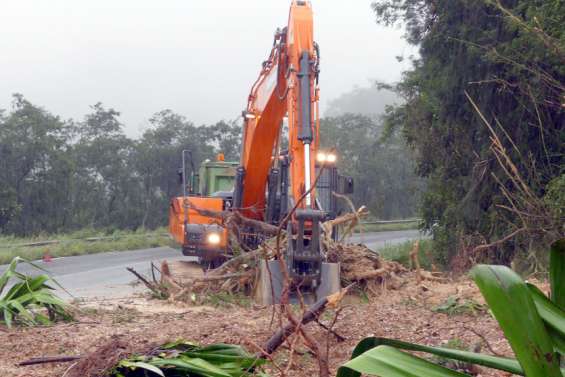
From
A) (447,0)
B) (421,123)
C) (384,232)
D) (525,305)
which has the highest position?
(447,0)

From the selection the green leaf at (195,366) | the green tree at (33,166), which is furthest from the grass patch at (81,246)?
the green leaf at (195,366)

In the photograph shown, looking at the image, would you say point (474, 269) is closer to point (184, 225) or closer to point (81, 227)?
point (184, 225)

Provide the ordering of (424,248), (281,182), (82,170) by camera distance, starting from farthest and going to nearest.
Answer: (82,170) → (424,248) → (281,182)

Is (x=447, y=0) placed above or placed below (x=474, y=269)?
above

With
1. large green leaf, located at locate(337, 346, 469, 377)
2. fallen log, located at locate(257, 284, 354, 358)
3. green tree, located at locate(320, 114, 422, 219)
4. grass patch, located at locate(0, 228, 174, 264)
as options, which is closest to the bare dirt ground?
fallen log, located at locate(257, 284, 354, 358)

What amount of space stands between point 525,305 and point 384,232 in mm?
33451

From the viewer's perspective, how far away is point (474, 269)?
171 cm

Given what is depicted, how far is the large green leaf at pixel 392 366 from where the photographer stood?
1.78 meters

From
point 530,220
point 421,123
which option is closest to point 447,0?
point 421,123

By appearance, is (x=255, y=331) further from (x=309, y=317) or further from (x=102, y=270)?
(x=102, y=270)

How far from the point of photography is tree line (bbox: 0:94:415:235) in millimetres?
35062

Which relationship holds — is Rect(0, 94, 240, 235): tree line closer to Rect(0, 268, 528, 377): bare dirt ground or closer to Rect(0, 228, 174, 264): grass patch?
Rect(0, 228, 174, 264): grass patch

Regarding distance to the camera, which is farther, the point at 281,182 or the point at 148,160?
the point at 148,160

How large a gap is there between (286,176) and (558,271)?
962 centimetres
